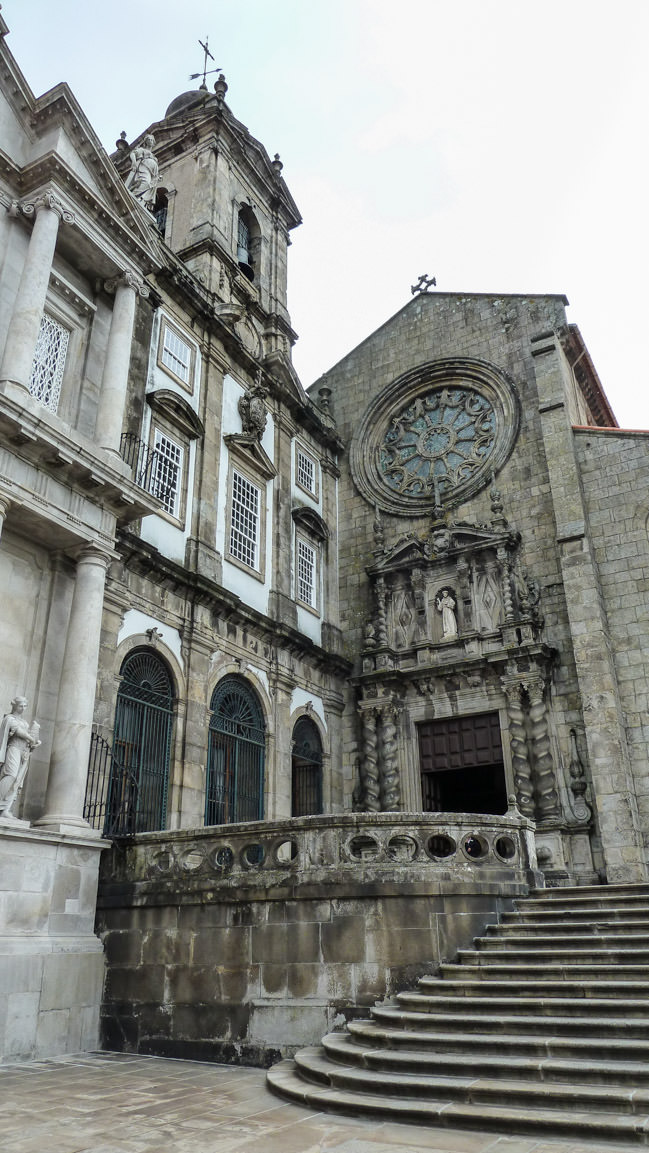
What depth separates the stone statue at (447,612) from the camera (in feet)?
64.1

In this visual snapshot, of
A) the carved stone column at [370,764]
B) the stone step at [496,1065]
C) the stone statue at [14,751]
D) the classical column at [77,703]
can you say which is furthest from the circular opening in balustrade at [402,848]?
the carved stone column at [370,764]

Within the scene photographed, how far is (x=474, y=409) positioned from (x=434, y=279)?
4.90 meters

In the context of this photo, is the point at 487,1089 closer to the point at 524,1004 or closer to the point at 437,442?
the point at 524,1004

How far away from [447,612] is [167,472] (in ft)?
24.9

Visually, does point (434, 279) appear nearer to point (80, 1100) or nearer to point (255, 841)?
point (255, 841)

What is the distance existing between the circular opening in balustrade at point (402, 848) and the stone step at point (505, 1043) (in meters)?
1.99

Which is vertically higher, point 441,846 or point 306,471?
point 306,471

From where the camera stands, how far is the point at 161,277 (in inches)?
680

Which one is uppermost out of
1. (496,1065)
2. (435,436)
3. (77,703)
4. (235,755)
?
(435,436)

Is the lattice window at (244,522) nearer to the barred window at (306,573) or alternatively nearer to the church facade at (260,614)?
the church facade at (260,614)

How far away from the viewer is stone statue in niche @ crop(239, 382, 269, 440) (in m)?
19.3

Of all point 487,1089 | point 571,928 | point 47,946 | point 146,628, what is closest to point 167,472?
point 146,628

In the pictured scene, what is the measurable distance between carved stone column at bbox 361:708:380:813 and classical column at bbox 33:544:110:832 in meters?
9.30

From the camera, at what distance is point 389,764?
19.0 metres
